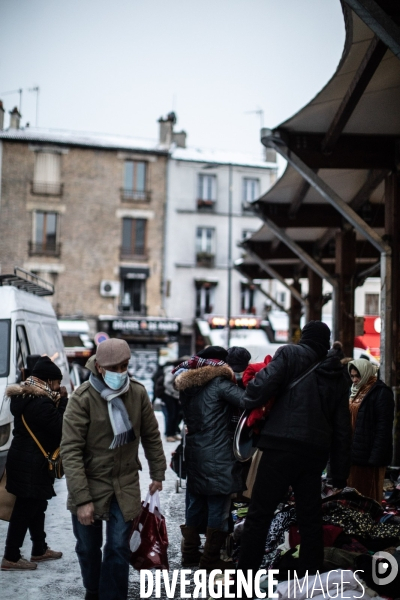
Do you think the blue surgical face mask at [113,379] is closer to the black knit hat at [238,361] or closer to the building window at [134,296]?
the black knit hat at [238,361]

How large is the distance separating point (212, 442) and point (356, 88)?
3.83 m

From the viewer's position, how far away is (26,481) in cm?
581

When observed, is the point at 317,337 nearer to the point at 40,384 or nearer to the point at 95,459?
the point at 95,459

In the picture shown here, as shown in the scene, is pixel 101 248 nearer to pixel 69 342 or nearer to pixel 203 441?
pixel 69 342

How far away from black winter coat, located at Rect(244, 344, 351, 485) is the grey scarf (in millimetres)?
876

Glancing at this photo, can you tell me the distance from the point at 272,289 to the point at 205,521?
3497cm

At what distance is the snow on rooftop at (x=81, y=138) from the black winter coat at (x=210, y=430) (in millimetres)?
33469

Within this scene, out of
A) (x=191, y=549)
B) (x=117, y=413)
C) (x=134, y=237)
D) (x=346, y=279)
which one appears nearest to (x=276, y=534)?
(x=191, y=549)

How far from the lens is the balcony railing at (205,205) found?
39562mm

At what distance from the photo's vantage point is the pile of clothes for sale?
5195 mm

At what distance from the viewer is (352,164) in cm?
936

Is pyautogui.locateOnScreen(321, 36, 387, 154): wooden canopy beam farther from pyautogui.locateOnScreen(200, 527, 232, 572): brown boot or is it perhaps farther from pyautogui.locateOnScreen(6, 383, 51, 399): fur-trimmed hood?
pyautogui.locateOnScreen(200, 527, 232, 572): brown boot

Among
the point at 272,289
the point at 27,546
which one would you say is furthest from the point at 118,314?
the point at 27,546

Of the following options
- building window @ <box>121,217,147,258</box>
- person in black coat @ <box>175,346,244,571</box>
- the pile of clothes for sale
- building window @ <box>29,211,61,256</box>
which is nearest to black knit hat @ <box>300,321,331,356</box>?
person in black coat @ <box>175,346,244,571</box>
